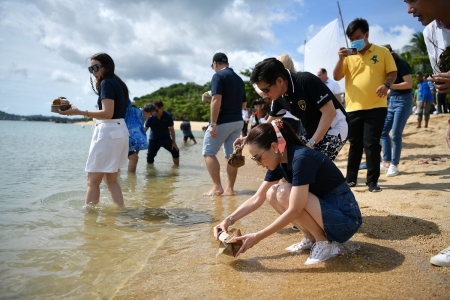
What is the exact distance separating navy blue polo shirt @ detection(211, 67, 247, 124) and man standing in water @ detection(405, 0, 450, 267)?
3.07 meters

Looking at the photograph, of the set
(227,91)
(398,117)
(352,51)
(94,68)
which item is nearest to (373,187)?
(352,51)

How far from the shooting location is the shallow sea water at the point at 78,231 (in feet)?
8.36

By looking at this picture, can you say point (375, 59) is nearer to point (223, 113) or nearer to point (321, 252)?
point (223, 113)

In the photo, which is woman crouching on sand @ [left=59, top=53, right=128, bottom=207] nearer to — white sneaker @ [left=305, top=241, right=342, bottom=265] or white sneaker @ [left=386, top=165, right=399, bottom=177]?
white sneaker @ [left=305, top=241, right=342, bottom=265]

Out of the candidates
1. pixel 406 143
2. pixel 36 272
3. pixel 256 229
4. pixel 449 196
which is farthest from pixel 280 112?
pixel 406 143

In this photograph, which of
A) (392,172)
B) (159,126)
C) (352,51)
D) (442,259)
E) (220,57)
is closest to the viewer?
(442,259)

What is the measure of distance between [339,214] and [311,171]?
1.24 ft

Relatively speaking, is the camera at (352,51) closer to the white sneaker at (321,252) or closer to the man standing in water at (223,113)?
the man standing in water at (223,113)

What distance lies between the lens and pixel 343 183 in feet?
8.76

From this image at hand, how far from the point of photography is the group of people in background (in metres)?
2.49

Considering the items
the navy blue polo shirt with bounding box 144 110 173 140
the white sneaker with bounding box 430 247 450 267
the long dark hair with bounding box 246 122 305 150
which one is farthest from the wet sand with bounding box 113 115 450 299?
the navy blue polo shirt with bounding box 144 110 173 140

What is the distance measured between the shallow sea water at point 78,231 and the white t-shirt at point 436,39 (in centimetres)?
269

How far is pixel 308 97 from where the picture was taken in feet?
10.6

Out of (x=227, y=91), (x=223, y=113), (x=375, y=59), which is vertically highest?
(x=375, y=59)
